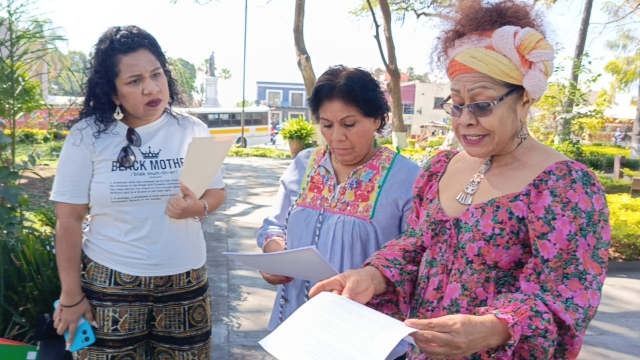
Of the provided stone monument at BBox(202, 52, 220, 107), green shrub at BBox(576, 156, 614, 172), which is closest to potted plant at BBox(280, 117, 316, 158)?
green shrub at BBox(576, 156, 614, 172)

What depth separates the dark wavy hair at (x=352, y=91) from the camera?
1.85m

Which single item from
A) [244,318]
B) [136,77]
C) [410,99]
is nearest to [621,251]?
[244,318]

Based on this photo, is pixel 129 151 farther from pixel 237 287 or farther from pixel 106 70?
pixel 237 287

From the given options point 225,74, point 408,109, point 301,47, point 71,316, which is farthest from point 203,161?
point 225,74

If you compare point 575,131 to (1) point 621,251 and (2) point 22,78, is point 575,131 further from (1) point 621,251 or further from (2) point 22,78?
(2) point 22,78

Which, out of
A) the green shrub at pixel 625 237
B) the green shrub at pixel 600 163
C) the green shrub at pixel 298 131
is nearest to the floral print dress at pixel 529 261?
the green shrub at pixel 625 237

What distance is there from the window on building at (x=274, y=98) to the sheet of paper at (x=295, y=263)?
62337 millimetres

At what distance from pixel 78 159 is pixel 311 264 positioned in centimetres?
94

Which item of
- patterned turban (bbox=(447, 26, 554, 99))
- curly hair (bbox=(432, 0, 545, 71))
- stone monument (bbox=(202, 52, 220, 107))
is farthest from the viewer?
stone monument (bbox=(202, 52, 220, 107))

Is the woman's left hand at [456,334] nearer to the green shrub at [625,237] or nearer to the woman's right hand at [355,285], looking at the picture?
the woman's right hand at [355,285]

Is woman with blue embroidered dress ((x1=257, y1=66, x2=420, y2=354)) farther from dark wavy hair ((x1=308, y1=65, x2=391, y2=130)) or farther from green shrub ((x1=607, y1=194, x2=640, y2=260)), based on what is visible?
green shrub ((x1=607, y1=194, x2=640, y2=260))

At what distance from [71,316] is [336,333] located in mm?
1193

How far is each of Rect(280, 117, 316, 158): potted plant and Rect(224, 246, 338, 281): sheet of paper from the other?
15362 mm

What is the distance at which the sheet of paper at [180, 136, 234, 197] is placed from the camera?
1.85 m
